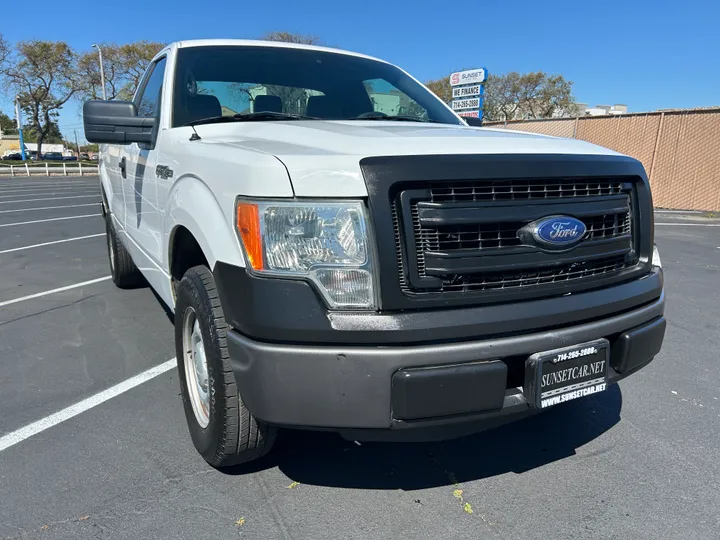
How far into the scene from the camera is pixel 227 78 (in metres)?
3.38

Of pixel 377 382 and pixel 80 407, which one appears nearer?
pixel 377 382

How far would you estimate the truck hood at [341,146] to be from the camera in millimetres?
1840

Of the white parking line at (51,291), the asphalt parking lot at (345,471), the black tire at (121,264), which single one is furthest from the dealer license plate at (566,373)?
the white parking line at (51,291)

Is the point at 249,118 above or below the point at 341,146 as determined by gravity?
above

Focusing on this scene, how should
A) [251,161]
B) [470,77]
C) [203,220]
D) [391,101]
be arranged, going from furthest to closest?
[470,77] < [391,101] < [203,220] < [251,161]

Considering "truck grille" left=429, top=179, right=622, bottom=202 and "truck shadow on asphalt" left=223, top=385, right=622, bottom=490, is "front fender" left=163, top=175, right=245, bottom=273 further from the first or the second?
"truck shadow on asphalt" left=223, top=385, right=622, bottom=490

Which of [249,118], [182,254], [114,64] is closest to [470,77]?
[249,118]

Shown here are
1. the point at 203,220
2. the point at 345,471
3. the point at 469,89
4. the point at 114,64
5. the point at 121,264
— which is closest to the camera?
the point at 203,220

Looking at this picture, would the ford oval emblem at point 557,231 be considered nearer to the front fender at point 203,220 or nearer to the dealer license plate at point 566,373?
the dealer license plate at point 566,373

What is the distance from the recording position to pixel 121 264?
541cm

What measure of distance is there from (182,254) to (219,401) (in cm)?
96

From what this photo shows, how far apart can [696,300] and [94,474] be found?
5483 millimetres

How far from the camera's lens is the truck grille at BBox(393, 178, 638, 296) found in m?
1.87

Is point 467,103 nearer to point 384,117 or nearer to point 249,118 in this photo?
point 384,117
